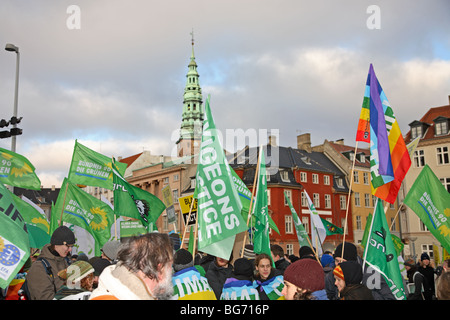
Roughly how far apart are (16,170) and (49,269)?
21.9ft

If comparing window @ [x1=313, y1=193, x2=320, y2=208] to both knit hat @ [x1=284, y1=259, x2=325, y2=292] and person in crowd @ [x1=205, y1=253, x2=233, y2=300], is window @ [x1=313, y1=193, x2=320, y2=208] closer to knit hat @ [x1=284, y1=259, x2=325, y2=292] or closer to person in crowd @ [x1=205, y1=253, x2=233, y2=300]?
person in crowd @ [x1=205, y1=253, x2=233, y2=300]

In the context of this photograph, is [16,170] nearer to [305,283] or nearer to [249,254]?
[249,254]

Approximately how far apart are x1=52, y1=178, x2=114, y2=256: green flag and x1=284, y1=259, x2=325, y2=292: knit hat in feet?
32.4

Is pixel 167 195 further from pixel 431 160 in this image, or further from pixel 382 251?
pixel 431 160

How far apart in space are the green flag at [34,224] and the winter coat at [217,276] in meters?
6.29

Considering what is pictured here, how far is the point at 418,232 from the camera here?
4753cm

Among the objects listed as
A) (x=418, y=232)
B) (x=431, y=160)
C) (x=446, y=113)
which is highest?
(x=446, y=113)

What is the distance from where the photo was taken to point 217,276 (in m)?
6.65

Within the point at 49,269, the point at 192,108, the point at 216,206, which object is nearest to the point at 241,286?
the point at 216,206

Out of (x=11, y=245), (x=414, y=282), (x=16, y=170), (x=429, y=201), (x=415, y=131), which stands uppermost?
(x=415, y=131)

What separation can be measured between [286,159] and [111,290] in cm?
5257

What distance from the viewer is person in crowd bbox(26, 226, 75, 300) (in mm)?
5676

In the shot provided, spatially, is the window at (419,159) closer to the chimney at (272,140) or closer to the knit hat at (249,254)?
the chimney at (272,140)
